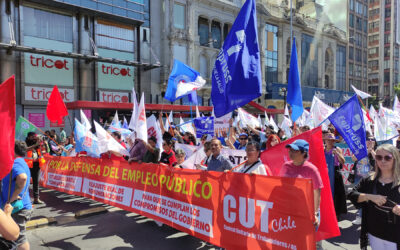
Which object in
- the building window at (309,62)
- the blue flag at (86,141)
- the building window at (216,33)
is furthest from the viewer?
the building window at (309,62)

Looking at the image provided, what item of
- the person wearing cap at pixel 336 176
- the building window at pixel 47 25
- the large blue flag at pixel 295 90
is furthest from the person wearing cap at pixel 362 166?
the building window at pixel 47 25

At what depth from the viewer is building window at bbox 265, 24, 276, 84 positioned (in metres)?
37.6

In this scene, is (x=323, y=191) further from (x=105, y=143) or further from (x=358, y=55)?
(x=358, y=55)

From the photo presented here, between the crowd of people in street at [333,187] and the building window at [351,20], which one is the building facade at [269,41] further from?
Answer: the crowd of people in street at [333,187]

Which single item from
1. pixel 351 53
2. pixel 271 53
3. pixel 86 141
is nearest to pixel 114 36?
pixel 271 53

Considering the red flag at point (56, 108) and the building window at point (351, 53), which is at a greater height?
the building window at point (351, 53)

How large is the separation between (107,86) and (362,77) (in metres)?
46.6

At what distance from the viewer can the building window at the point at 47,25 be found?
70.6 feet

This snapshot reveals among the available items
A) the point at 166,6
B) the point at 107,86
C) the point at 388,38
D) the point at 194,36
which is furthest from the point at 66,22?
the point at 388,38

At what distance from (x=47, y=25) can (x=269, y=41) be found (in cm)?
2436

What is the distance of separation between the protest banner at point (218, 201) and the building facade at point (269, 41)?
22580 mm

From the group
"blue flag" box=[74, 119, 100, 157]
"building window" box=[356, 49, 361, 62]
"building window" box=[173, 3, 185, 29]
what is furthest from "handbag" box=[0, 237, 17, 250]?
"building window" box=[356, 49, 361, 62]

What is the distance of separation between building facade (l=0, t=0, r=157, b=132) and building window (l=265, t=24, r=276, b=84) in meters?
15.7

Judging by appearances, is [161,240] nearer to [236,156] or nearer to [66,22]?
[236,156]
